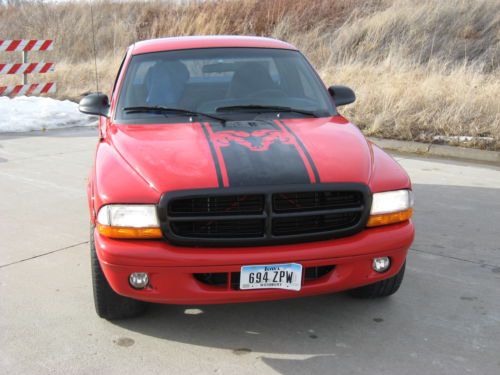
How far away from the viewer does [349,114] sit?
10.3 m

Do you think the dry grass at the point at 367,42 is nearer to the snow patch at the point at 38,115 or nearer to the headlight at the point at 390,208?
the snow patch at the point at 38,115

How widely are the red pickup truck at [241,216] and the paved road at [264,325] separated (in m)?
0.23

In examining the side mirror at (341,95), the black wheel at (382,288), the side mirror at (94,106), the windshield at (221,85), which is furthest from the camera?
the side mirror at (341,95)

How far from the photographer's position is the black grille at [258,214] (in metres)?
3.01

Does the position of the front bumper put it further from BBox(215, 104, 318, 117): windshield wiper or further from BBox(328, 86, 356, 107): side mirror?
BBox(328, 86, 356, 107): side mirror

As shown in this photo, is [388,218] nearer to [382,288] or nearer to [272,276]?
[382,288]

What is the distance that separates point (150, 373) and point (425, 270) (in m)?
2.17

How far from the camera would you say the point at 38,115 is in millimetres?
11625

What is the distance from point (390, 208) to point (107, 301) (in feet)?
5.27

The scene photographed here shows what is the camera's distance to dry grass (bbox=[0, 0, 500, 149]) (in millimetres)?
9609

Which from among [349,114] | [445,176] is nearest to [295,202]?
[445,176]

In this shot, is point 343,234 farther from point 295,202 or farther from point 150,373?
point 150,373

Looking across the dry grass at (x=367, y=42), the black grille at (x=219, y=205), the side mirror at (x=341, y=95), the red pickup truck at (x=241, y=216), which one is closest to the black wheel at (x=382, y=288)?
the red pickup truck at (x=241, y=216)

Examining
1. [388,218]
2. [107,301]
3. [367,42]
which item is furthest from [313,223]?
[367,42]
